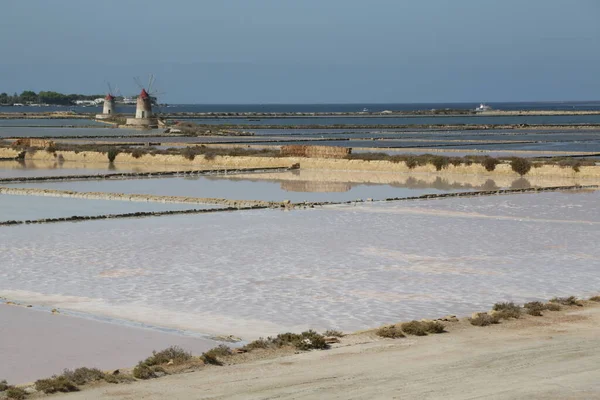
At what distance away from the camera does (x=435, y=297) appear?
8914 mm

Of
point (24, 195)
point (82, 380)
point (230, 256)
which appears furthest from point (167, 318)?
point (24, 195)

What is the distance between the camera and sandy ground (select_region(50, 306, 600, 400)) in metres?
5.70

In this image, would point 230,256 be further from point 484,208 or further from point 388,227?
point 484,208

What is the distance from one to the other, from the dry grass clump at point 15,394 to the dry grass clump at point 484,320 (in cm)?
324

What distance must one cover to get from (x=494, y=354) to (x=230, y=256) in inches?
202

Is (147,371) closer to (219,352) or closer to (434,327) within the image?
(219,352)

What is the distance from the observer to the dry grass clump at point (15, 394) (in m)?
5.68

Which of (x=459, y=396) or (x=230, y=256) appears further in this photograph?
(x=230, y=256)

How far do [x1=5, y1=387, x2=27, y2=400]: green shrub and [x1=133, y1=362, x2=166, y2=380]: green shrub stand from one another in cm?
64

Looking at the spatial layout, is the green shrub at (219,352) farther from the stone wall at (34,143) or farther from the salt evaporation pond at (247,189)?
the stone wall at (34,143)

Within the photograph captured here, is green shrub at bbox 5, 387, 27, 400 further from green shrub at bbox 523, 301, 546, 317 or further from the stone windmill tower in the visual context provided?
the stone windmill tower

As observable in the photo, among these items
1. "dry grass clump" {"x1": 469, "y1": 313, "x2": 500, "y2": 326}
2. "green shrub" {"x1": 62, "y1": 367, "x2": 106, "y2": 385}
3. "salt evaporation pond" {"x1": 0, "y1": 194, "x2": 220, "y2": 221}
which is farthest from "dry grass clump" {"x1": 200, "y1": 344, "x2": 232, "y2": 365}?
"salt evaporation pond" {"x1": 0, "y1": 194, "x2": 220, "y2": 221}

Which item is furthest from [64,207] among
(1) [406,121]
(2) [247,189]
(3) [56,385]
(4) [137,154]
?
(1) [406,121]

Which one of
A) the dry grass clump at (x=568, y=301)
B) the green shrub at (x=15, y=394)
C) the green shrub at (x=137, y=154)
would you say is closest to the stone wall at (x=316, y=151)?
the green shrub at (x=137, y=154)
